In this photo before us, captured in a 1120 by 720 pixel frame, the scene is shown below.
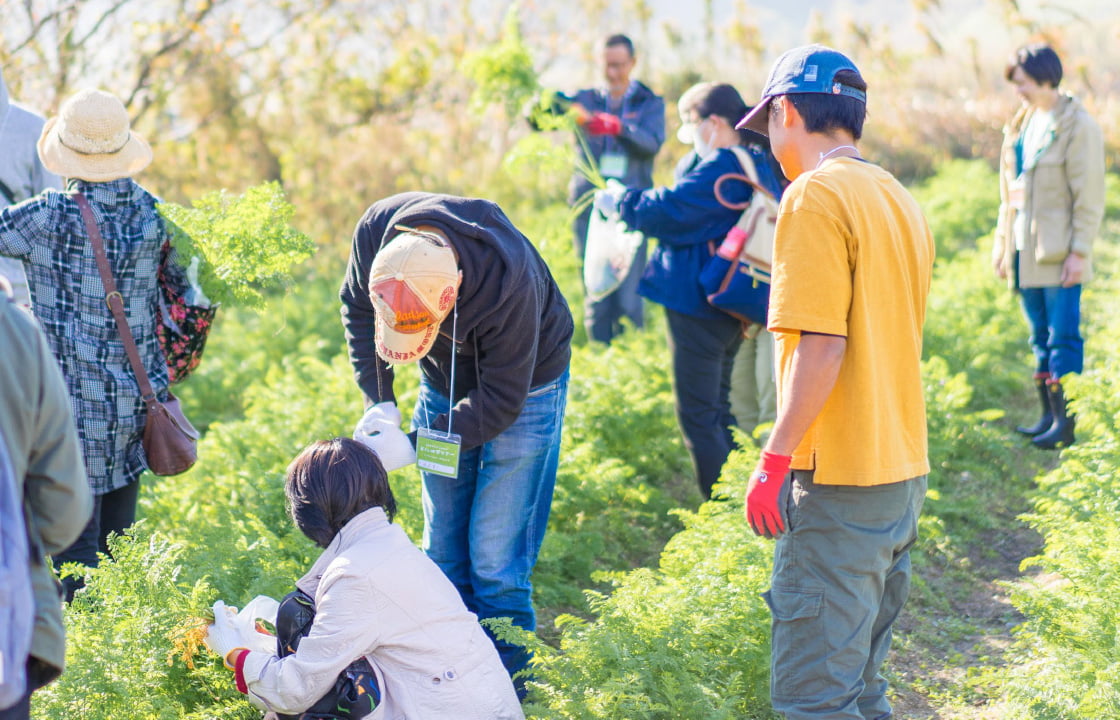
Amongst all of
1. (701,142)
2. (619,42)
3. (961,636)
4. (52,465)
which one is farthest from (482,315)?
(619,42)

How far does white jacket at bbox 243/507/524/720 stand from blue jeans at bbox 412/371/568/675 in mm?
494

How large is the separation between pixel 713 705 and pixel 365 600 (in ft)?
3.43

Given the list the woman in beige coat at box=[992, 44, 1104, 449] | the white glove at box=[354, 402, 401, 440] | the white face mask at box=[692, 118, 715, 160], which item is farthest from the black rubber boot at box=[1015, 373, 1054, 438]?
the white glove at box=[354, 402, 401, 440]

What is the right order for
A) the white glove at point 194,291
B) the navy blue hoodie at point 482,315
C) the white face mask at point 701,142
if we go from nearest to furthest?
the navy blue hoodie at point 482,315 < the white glove at point 194,291 < the white face mask at point 701,142

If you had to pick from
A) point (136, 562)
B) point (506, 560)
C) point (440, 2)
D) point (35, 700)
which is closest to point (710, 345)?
point (506, 560)

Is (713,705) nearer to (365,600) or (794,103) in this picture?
(365,600)

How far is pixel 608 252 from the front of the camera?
559 centimetres

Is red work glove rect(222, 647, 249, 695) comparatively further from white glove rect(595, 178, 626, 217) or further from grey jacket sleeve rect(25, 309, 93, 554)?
white glove rect(595, 178, 626, 217)

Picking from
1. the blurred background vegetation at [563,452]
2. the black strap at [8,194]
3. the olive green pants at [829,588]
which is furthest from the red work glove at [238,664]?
the black strap at [8,194]

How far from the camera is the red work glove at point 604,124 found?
680cm

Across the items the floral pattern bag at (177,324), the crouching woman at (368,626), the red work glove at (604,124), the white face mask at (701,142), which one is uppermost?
the red work glove at (604,124)

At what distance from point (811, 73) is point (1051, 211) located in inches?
149

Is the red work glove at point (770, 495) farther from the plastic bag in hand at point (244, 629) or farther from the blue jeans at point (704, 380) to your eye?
the blue jeans at point (704, 380)

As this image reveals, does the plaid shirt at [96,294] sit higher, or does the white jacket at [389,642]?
the plaid shirt at [96,294]
